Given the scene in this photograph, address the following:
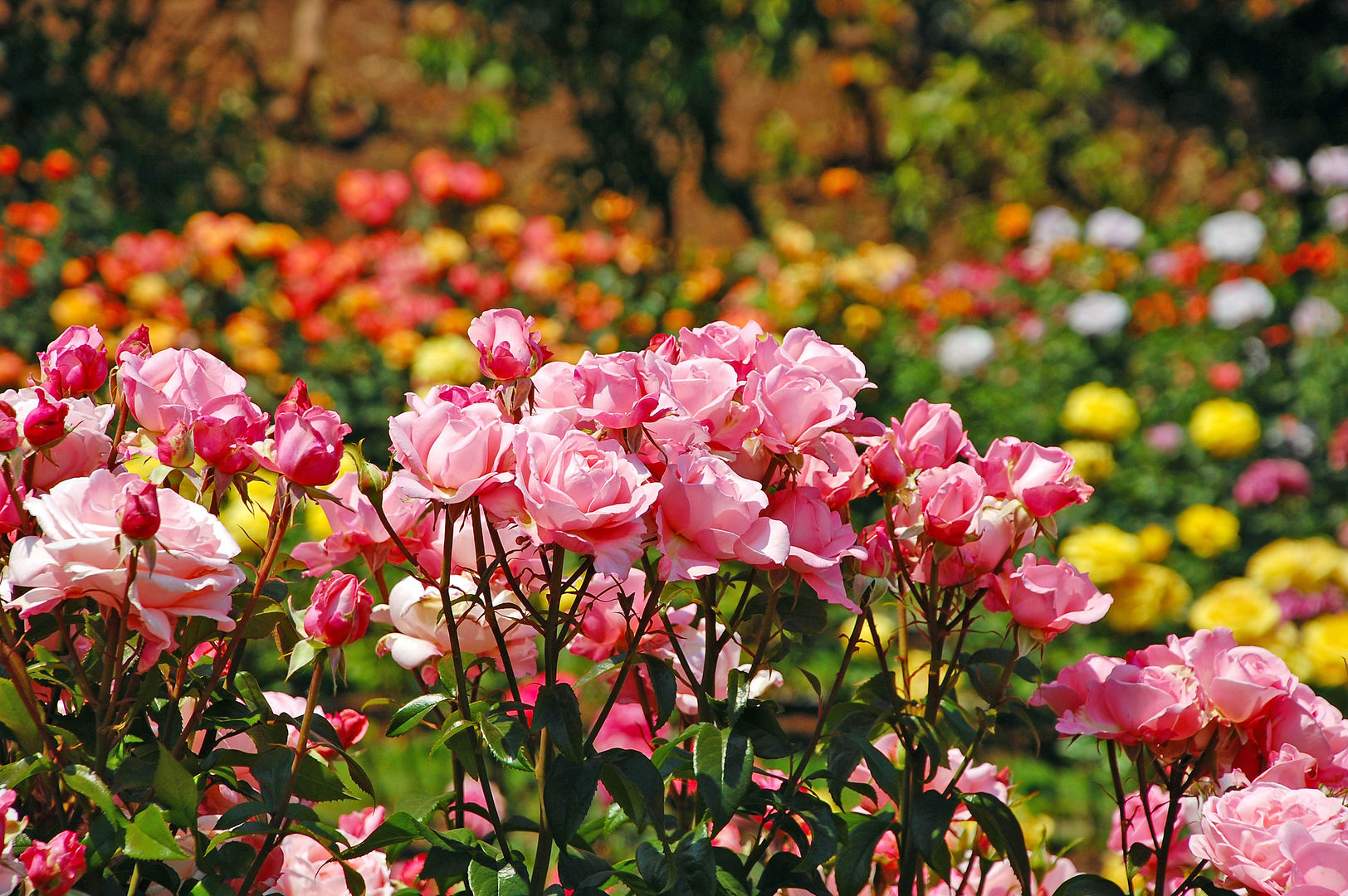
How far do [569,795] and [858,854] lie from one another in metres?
0.19

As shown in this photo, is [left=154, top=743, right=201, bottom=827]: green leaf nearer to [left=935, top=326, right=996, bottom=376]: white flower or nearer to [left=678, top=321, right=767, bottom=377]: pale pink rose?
[left=678, top=321, right=767, bottom=377]: pale pink rose

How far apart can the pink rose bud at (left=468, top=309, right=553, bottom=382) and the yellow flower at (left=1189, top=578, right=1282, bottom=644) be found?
191cm

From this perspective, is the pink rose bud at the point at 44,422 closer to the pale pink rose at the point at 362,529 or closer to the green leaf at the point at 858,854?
the pale pink rose at the point at 362,529

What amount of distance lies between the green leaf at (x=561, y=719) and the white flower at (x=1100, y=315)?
314cm

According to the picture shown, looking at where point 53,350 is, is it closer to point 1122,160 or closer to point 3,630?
point 3,630

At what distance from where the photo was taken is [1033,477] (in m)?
0.73

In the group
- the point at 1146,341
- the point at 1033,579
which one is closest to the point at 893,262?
the point at 1146,341

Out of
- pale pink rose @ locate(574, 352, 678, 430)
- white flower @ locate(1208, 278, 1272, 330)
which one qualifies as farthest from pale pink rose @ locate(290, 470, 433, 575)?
white flower @ locate(1208, 278, 1272, 330)

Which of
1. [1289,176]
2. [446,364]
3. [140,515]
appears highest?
[1289,176]

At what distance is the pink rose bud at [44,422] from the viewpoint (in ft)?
1.96

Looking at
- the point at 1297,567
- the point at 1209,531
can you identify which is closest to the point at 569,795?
the point at 1297,567

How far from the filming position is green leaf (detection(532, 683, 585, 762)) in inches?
24.5

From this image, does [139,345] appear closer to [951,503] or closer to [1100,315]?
[951,503]

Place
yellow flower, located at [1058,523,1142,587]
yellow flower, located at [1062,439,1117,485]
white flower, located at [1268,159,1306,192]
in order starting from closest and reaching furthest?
yellow flower, located at [1058,523,1142,587] < yellow flower, located at [1062,439,1117,485] < white flower, located at [1268,159,1306,192]
